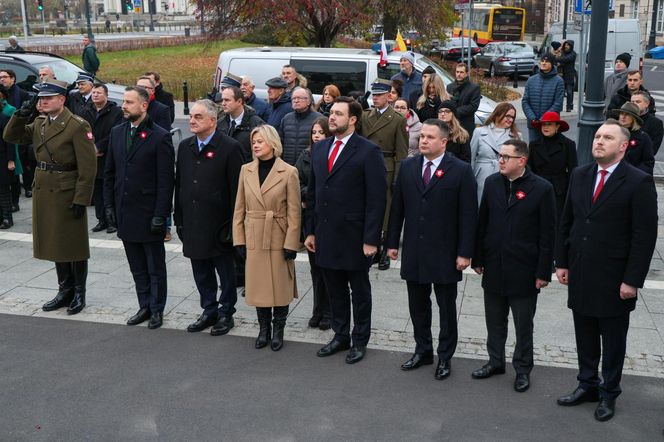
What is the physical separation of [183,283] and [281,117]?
7.30 feet

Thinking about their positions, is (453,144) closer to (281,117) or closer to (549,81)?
(281,117)

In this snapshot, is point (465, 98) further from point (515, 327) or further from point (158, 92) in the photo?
point (515, 327)

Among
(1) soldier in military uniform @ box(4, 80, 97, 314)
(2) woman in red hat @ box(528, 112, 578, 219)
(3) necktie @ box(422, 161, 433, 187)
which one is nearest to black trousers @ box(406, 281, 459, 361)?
(3) necktie @ box(422, 161, 433, 187)

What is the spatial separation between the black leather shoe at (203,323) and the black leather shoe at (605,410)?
11.0ft

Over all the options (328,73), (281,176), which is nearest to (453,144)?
(281,176)

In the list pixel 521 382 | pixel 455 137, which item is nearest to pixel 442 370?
pixel 521 382

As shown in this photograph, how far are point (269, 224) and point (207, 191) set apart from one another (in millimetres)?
697

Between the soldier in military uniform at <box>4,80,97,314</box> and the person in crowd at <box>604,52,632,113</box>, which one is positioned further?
the person in crowd at <box>604,52,632,113</box>

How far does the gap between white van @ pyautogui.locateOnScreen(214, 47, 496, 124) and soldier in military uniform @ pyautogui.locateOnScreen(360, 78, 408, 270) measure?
230 inches

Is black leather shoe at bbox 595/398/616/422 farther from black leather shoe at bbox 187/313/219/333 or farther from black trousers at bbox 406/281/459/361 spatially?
black leather shoe at bbox 187/313/219/333

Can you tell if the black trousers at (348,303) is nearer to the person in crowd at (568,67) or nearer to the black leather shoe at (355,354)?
the black leather shoe at (355,354)

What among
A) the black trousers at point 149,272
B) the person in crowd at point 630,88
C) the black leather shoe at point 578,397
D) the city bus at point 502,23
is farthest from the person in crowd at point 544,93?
the city bus at point 502,23

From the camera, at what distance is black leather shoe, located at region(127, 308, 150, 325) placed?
7375 millimetres

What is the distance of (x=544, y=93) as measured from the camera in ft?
37.9
